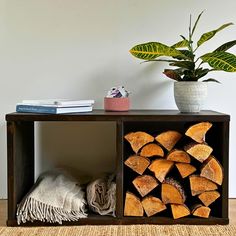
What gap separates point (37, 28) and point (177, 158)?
1.03 metres

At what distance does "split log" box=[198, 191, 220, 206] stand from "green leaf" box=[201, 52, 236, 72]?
0.54 m

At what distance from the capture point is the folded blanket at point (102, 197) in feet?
4.99

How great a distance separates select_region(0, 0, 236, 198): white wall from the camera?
6.01ft

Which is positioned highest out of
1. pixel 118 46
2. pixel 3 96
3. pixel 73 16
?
pixel 73 16

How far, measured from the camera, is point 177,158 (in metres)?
1.48

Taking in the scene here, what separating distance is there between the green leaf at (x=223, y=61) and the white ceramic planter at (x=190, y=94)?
0.43 feet

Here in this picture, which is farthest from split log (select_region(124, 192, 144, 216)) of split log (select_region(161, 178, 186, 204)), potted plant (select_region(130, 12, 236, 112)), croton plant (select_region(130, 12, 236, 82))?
croton plant (select_region(130, 12, 236, 82))

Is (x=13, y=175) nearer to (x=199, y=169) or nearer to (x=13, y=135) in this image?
(x=13, y=135)

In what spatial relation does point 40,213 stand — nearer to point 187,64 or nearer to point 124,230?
point 124,230

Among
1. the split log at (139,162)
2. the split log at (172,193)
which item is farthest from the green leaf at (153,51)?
the split log at (172,193)

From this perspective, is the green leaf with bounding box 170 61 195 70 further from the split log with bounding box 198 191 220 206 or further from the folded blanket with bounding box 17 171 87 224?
the folded blanket with bounding box 17 171 87 224

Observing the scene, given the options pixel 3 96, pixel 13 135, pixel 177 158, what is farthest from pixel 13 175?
pixel 177 158

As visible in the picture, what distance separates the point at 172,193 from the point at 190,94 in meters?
0.46

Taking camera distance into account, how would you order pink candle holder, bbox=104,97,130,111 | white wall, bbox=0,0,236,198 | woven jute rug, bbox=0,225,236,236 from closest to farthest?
woven jute rug, bbox=0,225,236,236 < pink candle holder, bbox=104,97,130,111 < white wall, bbox=0,0,236,198
